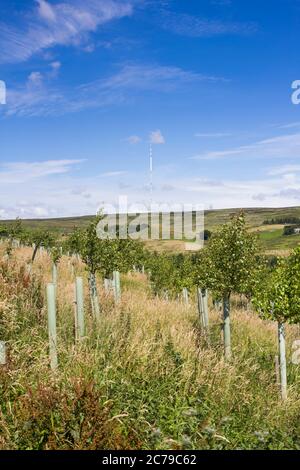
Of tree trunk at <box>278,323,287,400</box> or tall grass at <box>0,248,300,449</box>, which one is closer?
tall grass at <box>0,248,300,449</box>

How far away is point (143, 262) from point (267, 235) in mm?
89111

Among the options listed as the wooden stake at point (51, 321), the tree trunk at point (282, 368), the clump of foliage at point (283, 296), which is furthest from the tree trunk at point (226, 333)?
the wooden stake at point (51, 321)

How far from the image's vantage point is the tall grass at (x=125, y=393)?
5.34m

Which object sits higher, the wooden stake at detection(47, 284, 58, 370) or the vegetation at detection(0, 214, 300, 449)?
the wooden stake at detection(47, 284, 58, 370)

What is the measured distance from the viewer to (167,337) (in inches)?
364

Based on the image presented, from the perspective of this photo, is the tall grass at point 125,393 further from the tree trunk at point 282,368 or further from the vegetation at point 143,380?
the tree trunk at point 282,368

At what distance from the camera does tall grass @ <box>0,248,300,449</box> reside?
5340 millimetres

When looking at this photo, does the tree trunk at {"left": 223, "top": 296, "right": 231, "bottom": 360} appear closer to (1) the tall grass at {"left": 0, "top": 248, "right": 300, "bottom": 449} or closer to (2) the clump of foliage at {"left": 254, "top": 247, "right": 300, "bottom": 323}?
(1) the tall grass at {"left": 0, "top": 248, "right": 300, "bottom": 449}

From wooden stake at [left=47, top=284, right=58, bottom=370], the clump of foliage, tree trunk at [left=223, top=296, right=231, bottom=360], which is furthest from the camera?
the clump of foliage

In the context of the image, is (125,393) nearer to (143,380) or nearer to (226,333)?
(143,380)

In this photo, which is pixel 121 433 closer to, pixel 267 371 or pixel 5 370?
pixel 5 370

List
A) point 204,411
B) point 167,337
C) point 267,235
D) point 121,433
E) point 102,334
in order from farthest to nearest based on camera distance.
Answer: point 267,235, point 167,337, point 102,334, point 204,411, point 121,433

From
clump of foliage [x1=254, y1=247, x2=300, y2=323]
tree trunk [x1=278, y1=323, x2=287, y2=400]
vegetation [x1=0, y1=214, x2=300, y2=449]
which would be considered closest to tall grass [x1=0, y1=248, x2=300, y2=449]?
vegetation [x1=0, y1=214, x2=300, y2=449]
